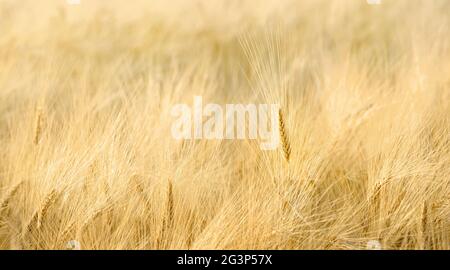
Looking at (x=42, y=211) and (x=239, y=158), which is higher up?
(x=239, y=158)

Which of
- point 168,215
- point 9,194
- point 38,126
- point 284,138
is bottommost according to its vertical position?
point 168,215

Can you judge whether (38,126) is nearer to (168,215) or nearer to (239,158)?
(168,215)

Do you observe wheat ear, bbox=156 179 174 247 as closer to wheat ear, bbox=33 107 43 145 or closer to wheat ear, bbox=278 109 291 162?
wheat ear, bbox=278 109 291 162

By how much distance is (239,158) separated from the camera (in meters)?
2.30

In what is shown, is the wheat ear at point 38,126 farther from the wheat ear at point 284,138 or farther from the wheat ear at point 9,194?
the wheat ear at point 284,138

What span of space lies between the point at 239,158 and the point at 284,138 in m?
0.17

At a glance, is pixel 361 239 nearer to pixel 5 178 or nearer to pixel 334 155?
pixel 334 155

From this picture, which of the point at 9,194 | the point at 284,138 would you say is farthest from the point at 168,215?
the point at 9,194

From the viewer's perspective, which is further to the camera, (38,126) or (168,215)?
(38,126)

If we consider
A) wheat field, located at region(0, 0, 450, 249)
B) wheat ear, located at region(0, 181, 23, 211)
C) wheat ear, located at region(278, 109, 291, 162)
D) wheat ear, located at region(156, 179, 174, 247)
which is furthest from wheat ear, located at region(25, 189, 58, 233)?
wheat ear, located at region(278, 109, 291, 162)

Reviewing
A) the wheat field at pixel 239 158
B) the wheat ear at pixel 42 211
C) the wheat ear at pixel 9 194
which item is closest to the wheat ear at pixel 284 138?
the wheat field at pixel 239 158

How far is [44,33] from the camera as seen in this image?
2.98 m

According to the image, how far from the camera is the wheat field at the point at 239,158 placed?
7.04 feet

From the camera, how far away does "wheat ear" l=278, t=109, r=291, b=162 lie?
2.21 metres
